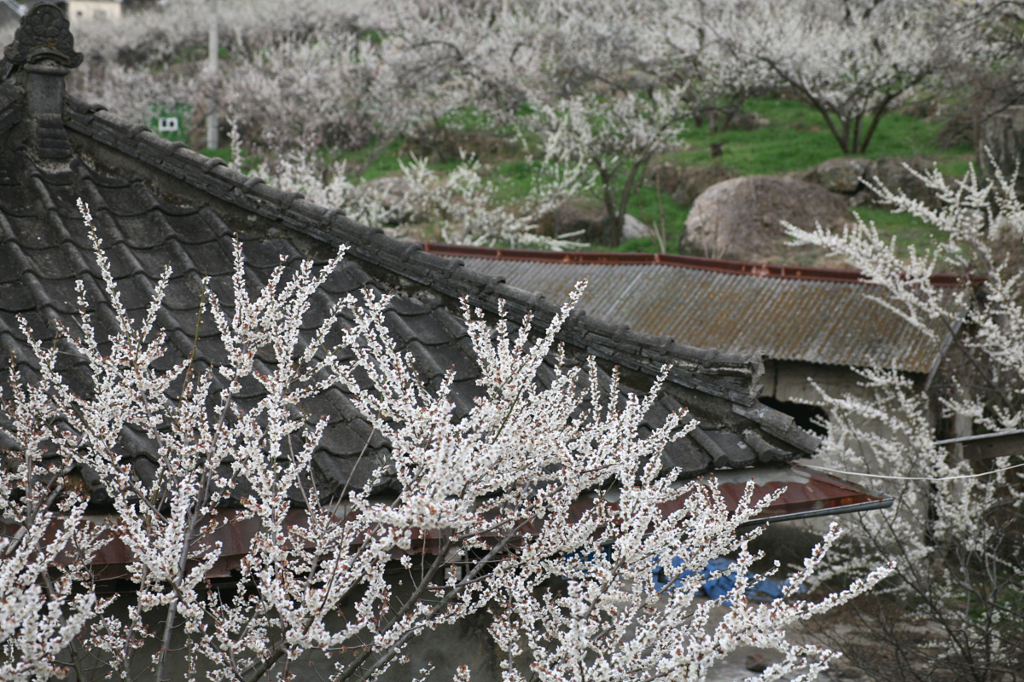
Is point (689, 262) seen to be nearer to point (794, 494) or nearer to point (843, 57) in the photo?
point (794, 494)

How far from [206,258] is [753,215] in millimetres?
14845

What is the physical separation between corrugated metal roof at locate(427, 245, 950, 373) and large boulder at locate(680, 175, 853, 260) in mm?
4492

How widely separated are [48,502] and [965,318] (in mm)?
10802

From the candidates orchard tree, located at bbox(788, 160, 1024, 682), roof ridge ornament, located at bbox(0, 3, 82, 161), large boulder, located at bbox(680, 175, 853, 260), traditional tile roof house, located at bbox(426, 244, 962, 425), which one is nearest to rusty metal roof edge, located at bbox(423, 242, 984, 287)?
traditional tile roof house, located at bbox(426, 244, 962, 425)

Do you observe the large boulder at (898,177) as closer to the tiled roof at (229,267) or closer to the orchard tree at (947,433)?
the orchard tree at (947,433)

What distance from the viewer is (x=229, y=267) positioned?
492 centimetres

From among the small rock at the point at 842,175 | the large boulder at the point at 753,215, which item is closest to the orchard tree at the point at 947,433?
the large boulder at the point at 753,215

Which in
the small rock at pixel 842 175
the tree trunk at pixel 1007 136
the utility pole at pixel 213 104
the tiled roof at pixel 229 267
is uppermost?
the tiled roof at pixel 229 267

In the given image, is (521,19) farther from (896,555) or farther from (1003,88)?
(896,555)

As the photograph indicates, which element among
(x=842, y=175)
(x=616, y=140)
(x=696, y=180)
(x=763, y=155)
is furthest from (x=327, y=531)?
(x=763, y=155)

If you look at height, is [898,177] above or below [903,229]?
above

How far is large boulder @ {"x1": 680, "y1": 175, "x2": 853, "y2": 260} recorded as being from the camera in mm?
17781

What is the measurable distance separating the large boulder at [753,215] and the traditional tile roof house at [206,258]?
13322 mm

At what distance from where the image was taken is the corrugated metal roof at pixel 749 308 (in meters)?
11.4
